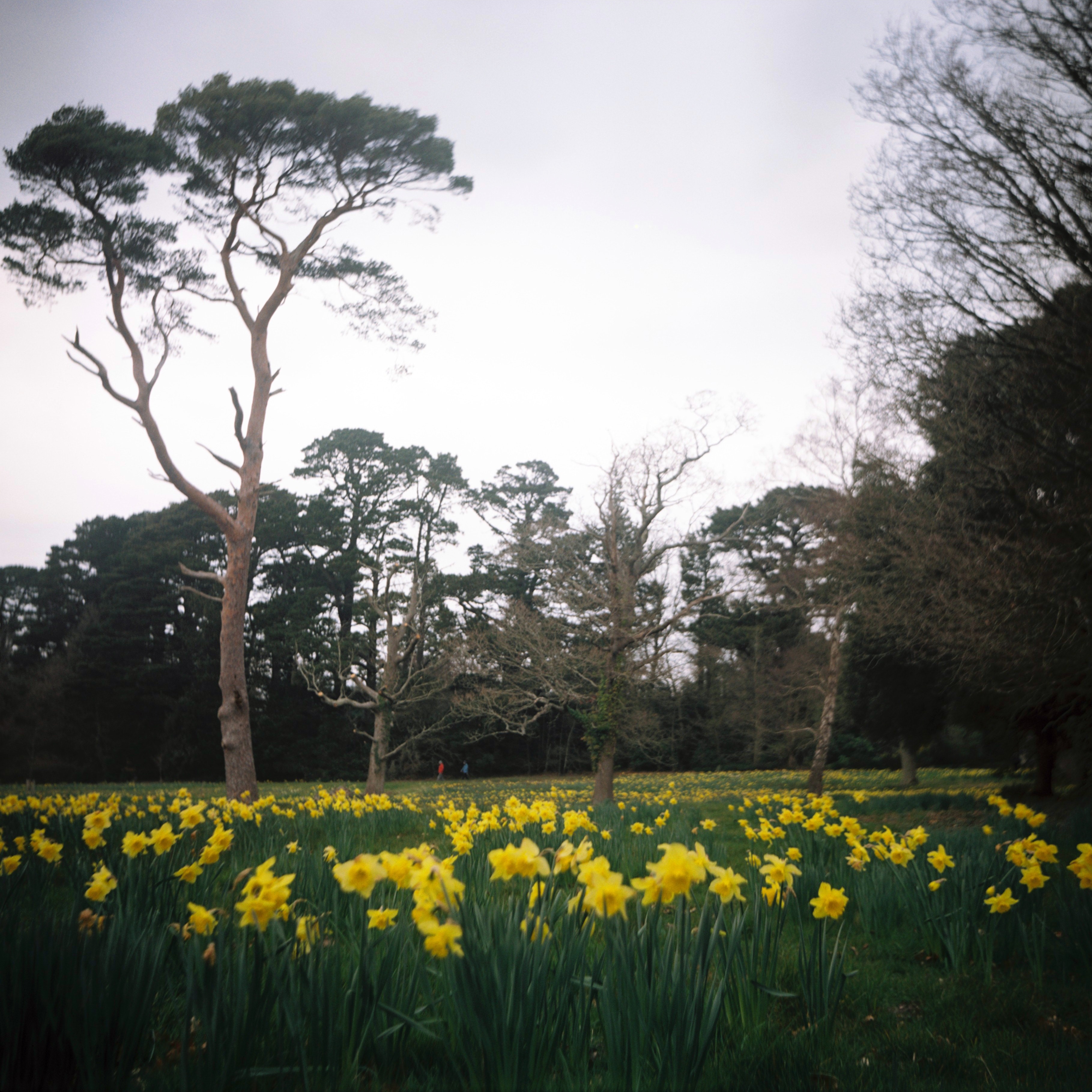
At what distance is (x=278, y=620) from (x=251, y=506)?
71.7 ft

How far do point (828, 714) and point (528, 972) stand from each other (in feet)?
54.0

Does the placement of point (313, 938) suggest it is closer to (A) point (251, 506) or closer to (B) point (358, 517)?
(A) point (251, 506)

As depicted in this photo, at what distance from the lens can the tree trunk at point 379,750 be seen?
18469mm

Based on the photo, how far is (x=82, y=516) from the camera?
31.8 metres

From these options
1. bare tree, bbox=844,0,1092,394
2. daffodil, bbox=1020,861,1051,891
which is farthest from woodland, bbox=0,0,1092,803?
daffodil, bbox=1020,861,1051,891

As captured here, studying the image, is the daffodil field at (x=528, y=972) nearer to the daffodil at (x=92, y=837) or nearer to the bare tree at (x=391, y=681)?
the daffodil at (x=92, y=837)

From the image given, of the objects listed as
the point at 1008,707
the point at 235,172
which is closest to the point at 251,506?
the point at 235,172

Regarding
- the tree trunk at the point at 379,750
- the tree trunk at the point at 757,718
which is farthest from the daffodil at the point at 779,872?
the tree trunk at the point at 757,718

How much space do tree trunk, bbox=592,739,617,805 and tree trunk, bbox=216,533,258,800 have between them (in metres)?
7.19

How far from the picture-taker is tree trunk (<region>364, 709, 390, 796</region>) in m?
18.5

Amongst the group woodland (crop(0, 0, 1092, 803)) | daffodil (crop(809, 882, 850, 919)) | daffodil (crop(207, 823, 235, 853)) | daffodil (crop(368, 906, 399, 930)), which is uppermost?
woodland (crop(0, 0, 1092, 803))

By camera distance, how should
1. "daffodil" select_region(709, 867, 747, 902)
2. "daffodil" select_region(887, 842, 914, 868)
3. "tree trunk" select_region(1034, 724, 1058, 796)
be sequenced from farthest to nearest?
"tree trunk" select_region(1034, 724, 1058, 796) < "daffodil" select_region(887, 842, 914, 868) < "daffodil" select_region(709, 867, 747, 902)

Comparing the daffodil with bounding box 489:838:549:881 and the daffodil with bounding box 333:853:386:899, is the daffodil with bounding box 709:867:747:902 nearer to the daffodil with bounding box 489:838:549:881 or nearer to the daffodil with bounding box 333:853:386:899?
the daffodil with bounding box 489:838:549:881

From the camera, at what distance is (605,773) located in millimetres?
14273
